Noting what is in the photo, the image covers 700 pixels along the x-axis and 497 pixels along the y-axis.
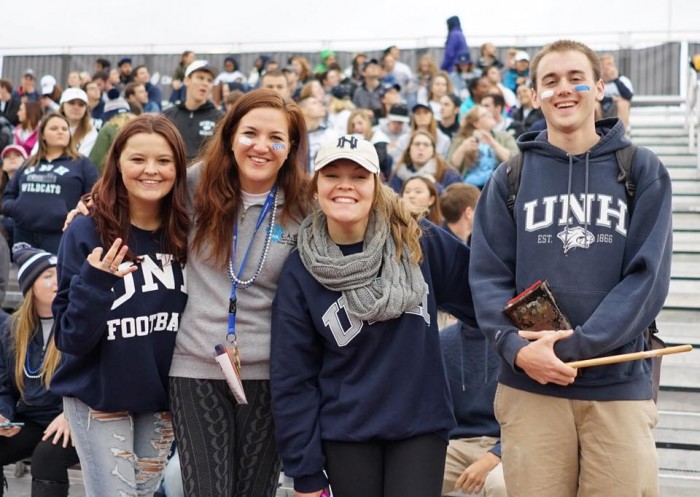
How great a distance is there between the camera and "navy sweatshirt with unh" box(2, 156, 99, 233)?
23.9 ft

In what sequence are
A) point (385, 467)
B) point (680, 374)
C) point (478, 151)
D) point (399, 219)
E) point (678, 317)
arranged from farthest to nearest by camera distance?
point (478, 151) < point (678, 317) < point (680, 374) < point (399, 219) < point (385, 467)

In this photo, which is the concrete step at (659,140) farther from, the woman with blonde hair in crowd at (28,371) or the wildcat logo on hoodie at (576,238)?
the wildcat logo on hoodie at (576,238)

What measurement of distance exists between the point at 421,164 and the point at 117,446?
17.1 ft

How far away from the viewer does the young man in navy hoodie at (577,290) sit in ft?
9.57

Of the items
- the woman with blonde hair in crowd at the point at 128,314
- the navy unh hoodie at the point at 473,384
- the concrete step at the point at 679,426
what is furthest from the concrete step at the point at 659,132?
the woman with blonde hair in crowd at the point at 128,314

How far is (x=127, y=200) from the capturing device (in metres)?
3.47

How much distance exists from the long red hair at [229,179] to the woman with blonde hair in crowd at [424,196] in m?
2.72

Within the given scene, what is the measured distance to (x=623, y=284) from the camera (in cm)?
292

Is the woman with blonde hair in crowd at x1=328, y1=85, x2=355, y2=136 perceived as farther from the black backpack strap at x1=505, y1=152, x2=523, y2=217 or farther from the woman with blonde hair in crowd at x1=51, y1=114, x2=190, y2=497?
the black backpack strap at x1=505, y1=152, x2=523, y2=217

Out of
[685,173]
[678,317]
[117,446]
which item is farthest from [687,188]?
[117,446]

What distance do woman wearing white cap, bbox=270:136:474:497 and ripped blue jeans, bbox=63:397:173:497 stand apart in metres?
0.60

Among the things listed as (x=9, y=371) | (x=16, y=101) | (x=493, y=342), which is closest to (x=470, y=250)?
(x=493, y=342)

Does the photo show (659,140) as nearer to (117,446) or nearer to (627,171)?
(627,171)

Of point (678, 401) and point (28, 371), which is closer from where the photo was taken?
point (28, 371)
